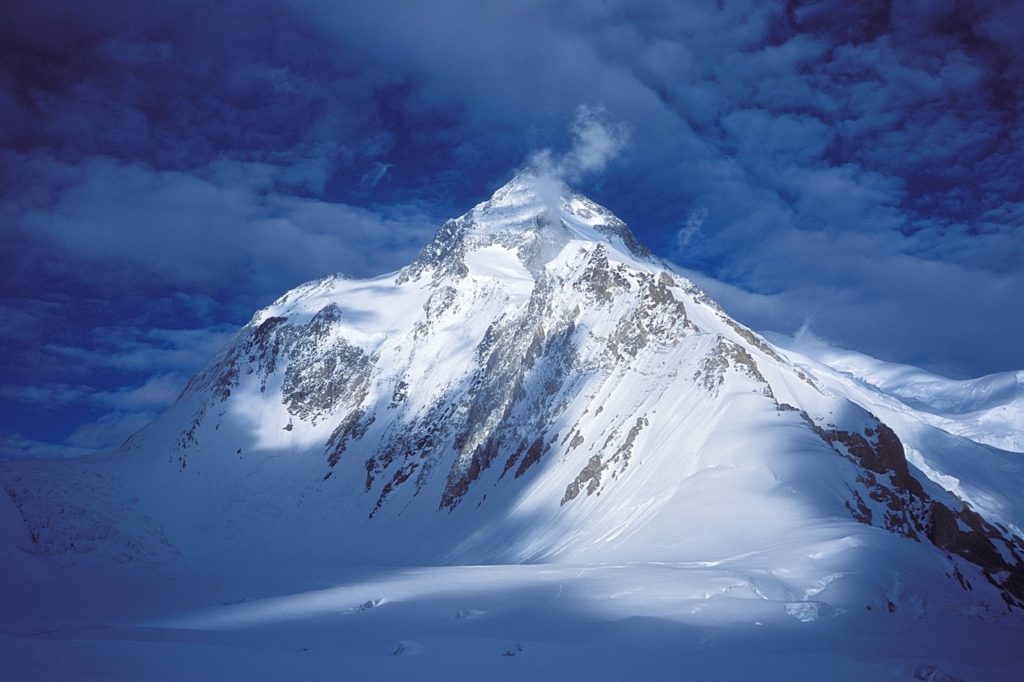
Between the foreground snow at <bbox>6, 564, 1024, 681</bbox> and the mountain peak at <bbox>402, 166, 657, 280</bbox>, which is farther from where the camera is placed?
the mountain peak at <bbox>402, 166, 657, 280</bbox>

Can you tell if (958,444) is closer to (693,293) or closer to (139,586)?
(693,293)

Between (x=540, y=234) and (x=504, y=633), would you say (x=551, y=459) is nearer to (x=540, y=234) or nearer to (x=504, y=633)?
(x=504, y=633)

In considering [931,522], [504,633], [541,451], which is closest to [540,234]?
[541,451]

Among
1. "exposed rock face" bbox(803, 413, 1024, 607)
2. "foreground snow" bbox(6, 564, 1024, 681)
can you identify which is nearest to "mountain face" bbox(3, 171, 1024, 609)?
"exposed rock face" bbox(803, 413, 1024, 607)

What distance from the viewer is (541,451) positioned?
9344 centimetres

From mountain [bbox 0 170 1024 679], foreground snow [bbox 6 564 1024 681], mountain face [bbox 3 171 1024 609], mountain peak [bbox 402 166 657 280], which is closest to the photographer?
foreground snow [bbox 6 564 1024 681]

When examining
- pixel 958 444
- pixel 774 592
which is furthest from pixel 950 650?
pixel 958 444

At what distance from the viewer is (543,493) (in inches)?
3182

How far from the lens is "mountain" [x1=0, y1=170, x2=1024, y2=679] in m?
38.6

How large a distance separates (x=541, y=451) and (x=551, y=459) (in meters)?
5.01

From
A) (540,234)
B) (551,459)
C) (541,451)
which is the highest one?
(540,234)

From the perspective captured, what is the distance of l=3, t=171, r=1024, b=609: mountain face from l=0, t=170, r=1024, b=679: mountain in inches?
13.8

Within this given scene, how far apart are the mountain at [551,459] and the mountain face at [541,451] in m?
0.35

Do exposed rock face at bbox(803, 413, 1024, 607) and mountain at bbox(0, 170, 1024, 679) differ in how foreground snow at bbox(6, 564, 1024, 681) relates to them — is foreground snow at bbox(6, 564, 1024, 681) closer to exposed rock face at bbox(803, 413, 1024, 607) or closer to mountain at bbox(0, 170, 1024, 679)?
mountain at bbox(0, 170, 1024, 679)
